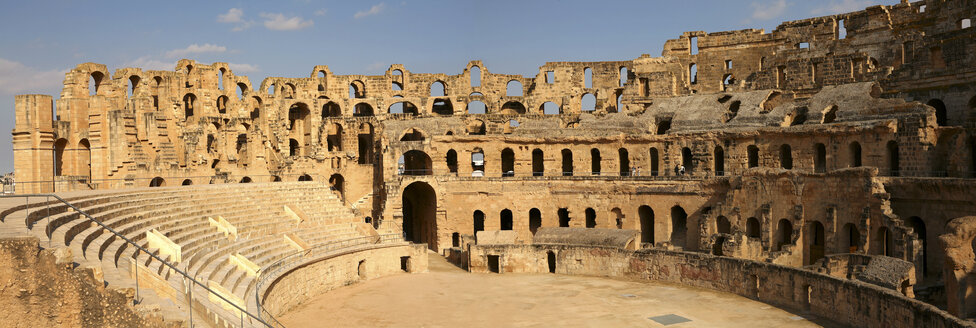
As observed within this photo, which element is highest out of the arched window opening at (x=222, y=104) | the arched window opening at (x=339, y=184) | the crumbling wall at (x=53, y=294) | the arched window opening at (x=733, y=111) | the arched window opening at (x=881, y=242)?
the arched window opening at (x=222, y=104)

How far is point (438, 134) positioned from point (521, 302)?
681 inches

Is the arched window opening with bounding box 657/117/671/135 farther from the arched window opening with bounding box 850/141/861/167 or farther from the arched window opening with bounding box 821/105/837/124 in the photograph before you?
the arched window opening with bounding box 850/141/861/167

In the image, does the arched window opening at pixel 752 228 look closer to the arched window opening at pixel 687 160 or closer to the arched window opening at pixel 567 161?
the arched window opening at pixel 687 160

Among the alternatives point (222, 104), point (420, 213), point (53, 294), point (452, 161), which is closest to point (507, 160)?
point (452, 161)

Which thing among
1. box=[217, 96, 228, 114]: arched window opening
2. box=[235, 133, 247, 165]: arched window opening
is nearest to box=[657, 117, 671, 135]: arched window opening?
box=[235, 133, 247, 165]: arched window opening

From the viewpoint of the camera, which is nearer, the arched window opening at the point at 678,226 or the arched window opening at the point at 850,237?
the arched window opening at the point at 850,237

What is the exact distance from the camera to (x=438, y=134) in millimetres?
40156

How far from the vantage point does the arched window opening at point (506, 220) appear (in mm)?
40406

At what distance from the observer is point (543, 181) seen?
37.2m

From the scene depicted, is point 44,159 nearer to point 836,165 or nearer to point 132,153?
point 132,153

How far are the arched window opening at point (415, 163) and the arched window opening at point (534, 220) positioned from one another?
690 cm

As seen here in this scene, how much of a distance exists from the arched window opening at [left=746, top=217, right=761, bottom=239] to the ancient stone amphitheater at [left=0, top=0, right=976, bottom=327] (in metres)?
1.02

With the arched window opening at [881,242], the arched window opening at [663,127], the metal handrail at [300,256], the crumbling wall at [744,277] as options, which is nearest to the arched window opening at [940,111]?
the arched window opening at [881,242]

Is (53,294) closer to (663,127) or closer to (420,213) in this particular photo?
(420,213)
